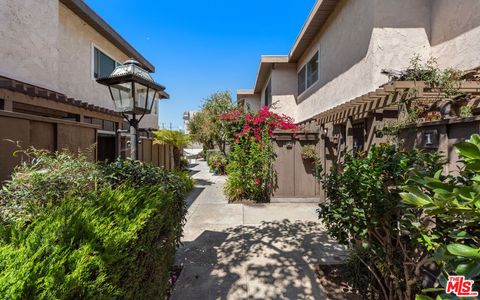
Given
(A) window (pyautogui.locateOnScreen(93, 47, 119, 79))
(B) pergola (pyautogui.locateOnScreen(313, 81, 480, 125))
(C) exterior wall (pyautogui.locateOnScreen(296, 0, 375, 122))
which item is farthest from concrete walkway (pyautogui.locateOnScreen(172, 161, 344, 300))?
(A) window (pyautogui.locateOnScreen(93, 47, 119, 79))

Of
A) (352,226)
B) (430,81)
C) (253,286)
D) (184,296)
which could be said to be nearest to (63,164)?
(184,296)

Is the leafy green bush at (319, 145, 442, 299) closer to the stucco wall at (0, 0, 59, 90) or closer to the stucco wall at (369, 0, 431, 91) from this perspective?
the stucco wall at (369, 0, 431, 91)

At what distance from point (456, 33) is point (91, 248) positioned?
255 inches

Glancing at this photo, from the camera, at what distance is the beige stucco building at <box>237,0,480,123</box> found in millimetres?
4250

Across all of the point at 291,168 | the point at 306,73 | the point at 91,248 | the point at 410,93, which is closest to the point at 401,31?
the point at 410,93

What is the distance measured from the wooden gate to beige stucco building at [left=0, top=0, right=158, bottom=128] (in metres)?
7.26

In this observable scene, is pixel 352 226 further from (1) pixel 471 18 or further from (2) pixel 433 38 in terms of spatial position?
(2) pixel 433 38

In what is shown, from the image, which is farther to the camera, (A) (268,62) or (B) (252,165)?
(A) (268,62)

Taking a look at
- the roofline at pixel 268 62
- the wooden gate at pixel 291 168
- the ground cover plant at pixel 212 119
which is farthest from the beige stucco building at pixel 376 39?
the ground cover plant at pixel 212 119

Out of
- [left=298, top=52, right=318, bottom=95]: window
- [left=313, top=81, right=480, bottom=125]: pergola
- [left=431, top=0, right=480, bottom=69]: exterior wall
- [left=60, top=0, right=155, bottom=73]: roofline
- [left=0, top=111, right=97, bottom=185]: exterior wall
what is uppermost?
[left=60, top=0, right=155, bottom=73]: roofline

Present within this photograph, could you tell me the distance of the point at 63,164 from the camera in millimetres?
2582

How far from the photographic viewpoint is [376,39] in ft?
16.6

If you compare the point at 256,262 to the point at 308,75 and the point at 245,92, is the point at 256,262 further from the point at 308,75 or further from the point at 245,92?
the point at 245,92

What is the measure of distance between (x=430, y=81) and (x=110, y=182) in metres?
5.20
